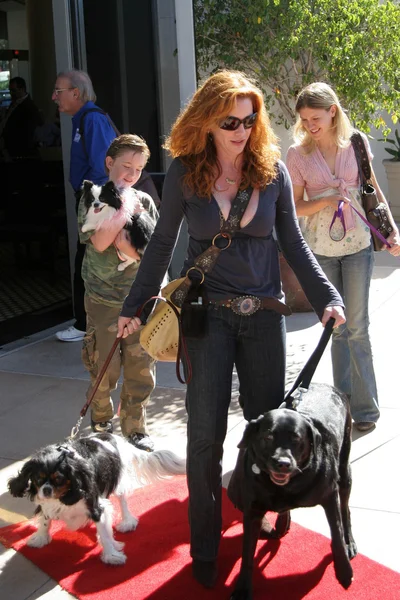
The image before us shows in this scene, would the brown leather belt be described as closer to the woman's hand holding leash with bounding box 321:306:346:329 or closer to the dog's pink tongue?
the woman's hand holding leash with bounding box 321:306:346:329

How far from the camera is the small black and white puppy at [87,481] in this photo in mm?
3490

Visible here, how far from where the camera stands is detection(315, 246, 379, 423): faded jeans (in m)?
4.89

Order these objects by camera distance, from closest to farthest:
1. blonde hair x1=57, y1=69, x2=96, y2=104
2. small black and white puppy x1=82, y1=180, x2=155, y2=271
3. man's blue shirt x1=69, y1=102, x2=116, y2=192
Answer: small black and white puppy x1=82, y1=180, x2=155, y2=271 → man's blue shirt x1=69, y1=102, x2=116, y2=192 → blonde hair x1=57, y1=69, x2=96, y2=104

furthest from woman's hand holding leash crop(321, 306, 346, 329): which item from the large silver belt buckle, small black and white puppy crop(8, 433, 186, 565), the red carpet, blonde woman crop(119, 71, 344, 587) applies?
small black and white puppy crop(8, 433, 186, 565)

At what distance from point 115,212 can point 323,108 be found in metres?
1.35

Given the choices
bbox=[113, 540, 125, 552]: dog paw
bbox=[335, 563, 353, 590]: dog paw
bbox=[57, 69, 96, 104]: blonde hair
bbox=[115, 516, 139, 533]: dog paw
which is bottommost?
bbox=[115, 516, 139, 533]: dog paw

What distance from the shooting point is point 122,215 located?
4336 mm

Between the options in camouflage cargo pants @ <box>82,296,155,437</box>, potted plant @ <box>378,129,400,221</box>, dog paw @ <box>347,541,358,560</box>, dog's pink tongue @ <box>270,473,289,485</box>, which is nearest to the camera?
dog's pink tongue @ <box>270,473,289,485</box>

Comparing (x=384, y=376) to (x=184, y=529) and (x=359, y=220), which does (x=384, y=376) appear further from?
(x=184, y=529)

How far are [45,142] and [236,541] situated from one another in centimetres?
570

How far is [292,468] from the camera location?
2934mm

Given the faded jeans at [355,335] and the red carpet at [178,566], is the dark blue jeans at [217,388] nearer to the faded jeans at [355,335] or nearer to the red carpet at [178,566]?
the red carpet at [178,566]

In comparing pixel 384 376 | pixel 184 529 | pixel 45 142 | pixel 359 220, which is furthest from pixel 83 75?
pixel 184 529

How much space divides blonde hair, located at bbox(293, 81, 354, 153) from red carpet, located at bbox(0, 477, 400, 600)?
Answer: 2198mm
